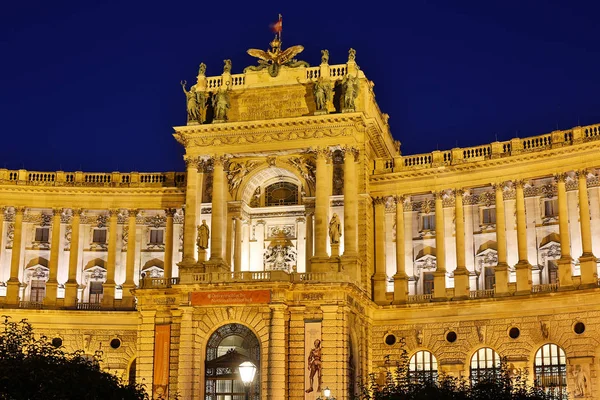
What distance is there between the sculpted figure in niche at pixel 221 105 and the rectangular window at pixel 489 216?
1845cm

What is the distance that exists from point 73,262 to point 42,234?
145 inches

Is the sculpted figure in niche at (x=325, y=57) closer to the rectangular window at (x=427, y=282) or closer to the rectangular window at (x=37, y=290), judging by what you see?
A: the rectangular window at (x=427, y=282)

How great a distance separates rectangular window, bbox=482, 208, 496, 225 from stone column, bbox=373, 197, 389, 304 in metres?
6.79

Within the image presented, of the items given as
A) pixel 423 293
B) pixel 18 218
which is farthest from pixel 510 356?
pixel 18 218

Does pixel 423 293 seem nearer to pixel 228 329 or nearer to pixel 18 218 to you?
pixel 228 329

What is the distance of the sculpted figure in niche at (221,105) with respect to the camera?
63.2 m

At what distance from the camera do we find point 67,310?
66.2 m

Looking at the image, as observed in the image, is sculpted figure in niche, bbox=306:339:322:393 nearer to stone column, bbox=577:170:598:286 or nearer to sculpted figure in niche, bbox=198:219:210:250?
sculpted figure in niche, bbox=198:219:210:250

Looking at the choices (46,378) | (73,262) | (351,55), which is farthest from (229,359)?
(46,378)

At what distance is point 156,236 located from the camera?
69.7m

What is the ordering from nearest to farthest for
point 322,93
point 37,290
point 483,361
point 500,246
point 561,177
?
point 561,177
point 483,361
point 500,246
point 322,93
point 37,290

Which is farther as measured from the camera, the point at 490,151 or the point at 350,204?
the point at 490,151

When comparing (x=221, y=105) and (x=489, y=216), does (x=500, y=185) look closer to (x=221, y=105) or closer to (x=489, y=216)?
(x=489, y=216)

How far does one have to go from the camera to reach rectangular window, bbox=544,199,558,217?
61031 millimetres
